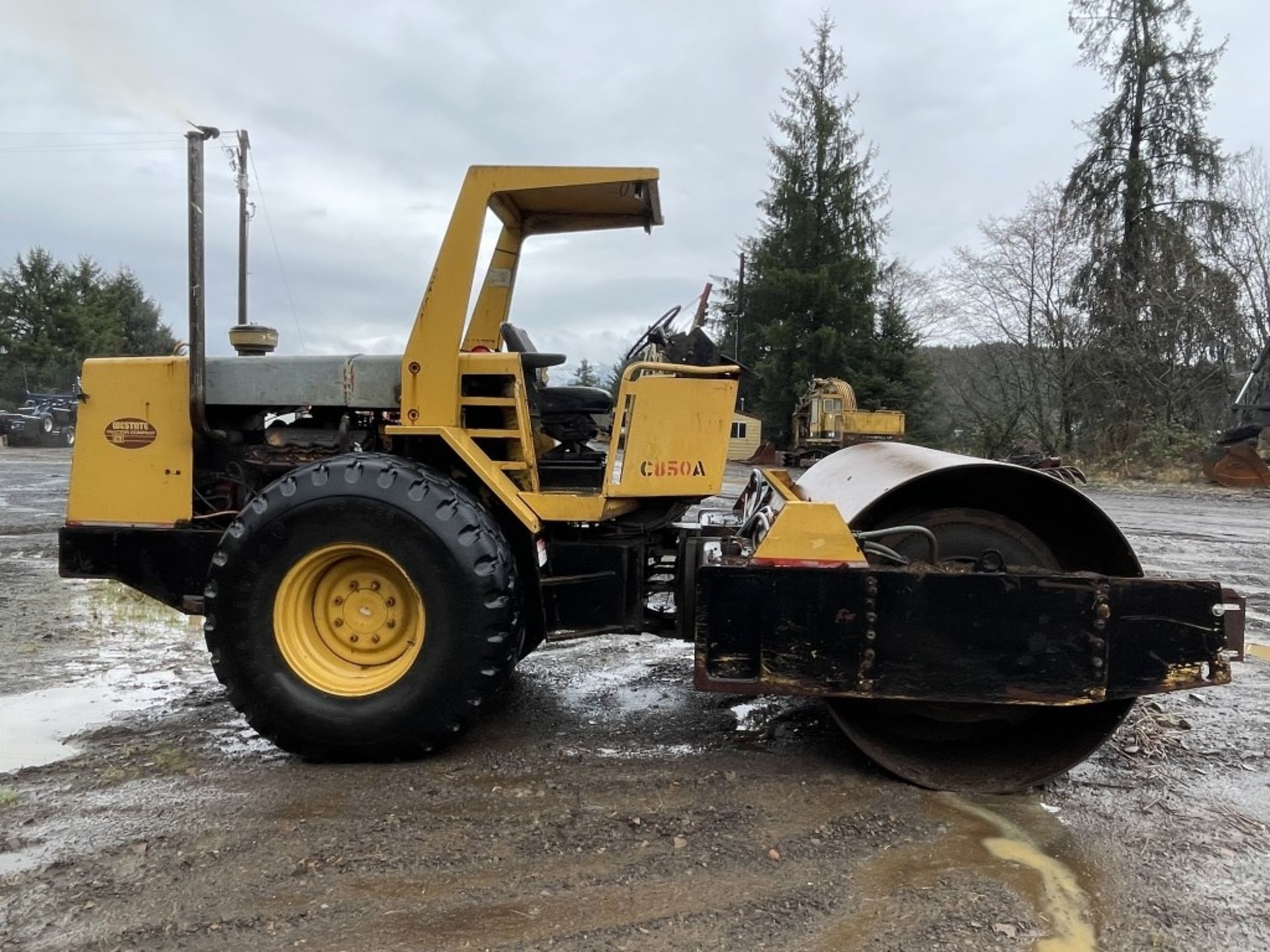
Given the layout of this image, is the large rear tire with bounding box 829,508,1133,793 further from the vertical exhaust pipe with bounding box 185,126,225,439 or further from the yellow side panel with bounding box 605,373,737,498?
the vertical exhaust pipe with bounding box 185,126,225,439

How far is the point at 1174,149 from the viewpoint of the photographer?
78.3 feet

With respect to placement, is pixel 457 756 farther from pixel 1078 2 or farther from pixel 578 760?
pixel 1078 2

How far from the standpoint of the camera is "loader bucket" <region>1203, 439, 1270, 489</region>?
54.4 feet

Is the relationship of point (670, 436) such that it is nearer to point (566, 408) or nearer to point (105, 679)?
point (566, 408)

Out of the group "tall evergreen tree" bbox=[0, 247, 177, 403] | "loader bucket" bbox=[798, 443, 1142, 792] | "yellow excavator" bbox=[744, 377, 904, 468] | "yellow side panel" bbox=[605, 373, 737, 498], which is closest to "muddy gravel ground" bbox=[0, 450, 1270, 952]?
"loader bucket" bbox=[798, 443, 1142, 792]

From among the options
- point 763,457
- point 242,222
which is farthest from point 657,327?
point 763,457

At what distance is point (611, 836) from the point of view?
113 inches

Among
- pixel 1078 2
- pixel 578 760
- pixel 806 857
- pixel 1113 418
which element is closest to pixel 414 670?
pixel 578 760

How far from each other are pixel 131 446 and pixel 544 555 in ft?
6.15

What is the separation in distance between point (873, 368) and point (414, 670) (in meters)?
26.2

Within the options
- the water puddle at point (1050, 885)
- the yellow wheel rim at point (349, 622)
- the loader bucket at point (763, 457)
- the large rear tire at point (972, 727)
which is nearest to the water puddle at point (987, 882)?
the water puddle at point (1050, 885)

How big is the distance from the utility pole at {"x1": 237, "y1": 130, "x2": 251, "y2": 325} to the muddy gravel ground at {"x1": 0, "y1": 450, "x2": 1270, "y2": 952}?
1393 centimetres

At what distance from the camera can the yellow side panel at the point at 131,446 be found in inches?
152

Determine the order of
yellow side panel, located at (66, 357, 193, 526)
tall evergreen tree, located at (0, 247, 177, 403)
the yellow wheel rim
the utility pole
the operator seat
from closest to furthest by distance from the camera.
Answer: the yellow wheel rim → yellow side panel, located at (66, 357, 193, 526) → the operator seat → the utility pole → tall evergreen tree, located at (0, 247, 177, 403)
